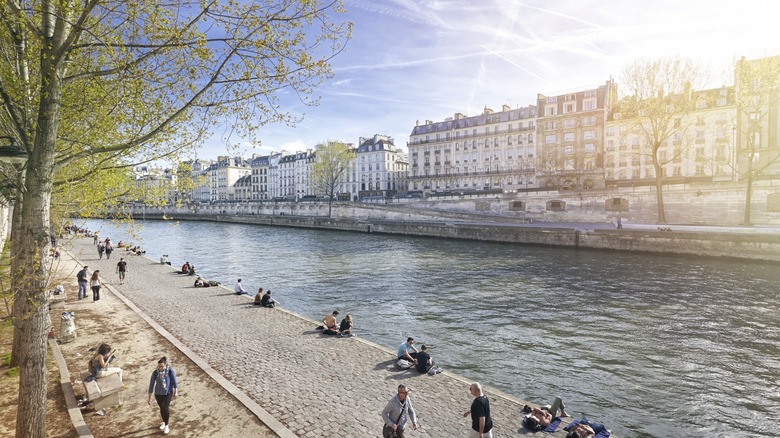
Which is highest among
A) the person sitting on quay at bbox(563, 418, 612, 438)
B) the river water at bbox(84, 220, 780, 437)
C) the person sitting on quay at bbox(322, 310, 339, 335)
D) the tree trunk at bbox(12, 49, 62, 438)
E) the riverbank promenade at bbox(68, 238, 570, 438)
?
the tree trunk at bbox(12, 49, 62, 438)

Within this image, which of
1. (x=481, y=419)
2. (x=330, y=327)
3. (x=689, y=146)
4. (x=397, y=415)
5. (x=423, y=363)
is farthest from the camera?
(x=689, y=146)

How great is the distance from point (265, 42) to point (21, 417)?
7.03 metres

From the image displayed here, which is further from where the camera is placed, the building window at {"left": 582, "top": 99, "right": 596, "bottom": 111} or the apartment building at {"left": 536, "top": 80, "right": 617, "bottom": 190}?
the building window at {"left": 582, "top": 99, "right": 596, "bottom": 111}

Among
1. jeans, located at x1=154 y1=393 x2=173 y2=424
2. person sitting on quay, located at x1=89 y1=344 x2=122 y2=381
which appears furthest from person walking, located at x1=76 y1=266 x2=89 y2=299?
jeans, located at x1=154 y1=393 x2=173 y2=424

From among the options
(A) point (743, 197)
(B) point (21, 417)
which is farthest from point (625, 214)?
(B) point (21, 417)

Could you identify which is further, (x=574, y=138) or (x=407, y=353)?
(x=574, y=138)

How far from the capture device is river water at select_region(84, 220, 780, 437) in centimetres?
1067

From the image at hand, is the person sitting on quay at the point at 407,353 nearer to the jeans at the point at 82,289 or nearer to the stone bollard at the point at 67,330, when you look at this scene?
the stone bollard at the point at 67,330

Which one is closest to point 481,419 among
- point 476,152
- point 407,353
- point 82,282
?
point 407,353

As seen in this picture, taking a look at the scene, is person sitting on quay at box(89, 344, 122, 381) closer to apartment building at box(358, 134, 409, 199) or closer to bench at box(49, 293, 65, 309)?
bench at box(49, 293, 65, 309)

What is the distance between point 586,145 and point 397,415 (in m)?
70.8

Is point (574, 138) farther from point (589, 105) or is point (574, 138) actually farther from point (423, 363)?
point (423, 363)

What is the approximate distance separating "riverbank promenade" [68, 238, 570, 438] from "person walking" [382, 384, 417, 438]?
83 cm

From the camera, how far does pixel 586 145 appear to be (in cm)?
6812
